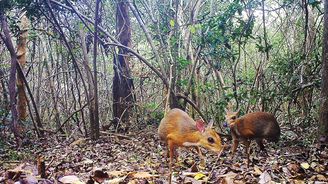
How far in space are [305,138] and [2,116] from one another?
226 inches

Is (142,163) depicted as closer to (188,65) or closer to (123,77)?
(188,65)

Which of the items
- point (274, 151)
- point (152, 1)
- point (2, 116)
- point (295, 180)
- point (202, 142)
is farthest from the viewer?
point (152, 1)

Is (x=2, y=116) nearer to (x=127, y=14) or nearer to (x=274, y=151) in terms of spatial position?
(x=127, y=14)

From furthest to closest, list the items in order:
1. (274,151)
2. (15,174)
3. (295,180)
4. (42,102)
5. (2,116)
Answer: (42,102)
(2,116)
(274,151)
(295,180)
(15,174)

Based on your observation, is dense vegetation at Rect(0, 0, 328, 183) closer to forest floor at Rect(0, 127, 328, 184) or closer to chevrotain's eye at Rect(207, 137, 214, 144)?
forest floor at Rect(0, 127, 328, 184)

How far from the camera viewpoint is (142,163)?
4.84m

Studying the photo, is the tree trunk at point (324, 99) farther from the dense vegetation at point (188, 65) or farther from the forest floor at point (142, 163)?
the forest floor at point (142, 163)

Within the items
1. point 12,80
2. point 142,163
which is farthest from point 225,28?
point 12,80

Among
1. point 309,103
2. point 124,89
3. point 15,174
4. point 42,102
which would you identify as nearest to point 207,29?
point 309,103

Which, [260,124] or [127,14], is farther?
[127,14]

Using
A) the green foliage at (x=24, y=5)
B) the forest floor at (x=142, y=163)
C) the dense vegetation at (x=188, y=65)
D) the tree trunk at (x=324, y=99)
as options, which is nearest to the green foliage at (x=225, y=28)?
the dense vegetation at (x=188, y=65)

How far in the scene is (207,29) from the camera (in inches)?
247

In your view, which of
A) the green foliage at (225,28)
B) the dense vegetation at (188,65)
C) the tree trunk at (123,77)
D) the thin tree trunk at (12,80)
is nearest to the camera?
the green foliage at (225,28)

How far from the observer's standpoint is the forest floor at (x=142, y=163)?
2.83 m
